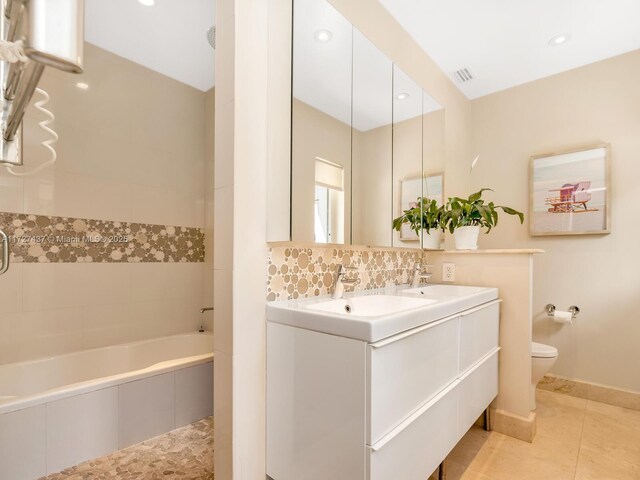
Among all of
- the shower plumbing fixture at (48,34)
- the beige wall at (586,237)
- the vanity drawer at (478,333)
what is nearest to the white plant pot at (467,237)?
the vanity drawer at (478,333)

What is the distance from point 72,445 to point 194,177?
2.09m

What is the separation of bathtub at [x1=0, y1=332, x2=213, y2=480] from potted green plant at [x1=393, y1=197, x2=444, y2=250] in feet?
5.26

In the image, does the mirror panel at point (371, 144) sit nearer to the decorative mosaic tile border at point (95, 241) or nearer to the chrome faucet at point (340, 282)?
the chrome faucet at point (340, 282)

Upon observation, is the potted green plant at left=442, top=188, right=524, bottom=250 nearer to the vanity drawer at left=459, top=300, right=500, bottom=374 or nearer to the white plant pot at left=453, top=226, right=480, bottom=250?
the white plant pot at left=453, top=226, right=480, bottom=250

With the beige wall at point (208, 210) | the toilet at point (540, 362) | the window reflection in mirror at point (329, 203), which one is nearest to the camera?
the window reflection in mirror at point (329, 203)

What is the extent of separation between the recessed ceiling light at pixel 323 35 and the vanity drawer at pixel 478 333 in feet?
4.71

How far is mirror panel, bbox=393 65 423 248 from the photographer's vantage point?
6.80ft

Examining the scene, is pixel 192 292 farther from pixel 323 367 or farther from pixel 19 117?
pixel 19 117

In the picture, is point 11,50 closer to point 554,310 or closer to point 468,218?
point 468,218

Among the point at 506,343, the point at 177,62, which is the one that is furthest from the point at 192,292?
the point at 506,343

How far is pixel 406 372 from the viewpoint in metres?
1.18

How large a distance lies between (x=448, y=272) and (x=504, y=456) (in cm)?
109

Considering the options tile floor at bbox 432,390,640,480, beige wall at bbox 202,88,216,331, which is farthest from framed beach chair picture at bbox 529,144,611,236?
beige wall at bbox 202,88,216,331

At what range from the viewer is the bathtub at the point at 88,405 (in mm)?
1557
